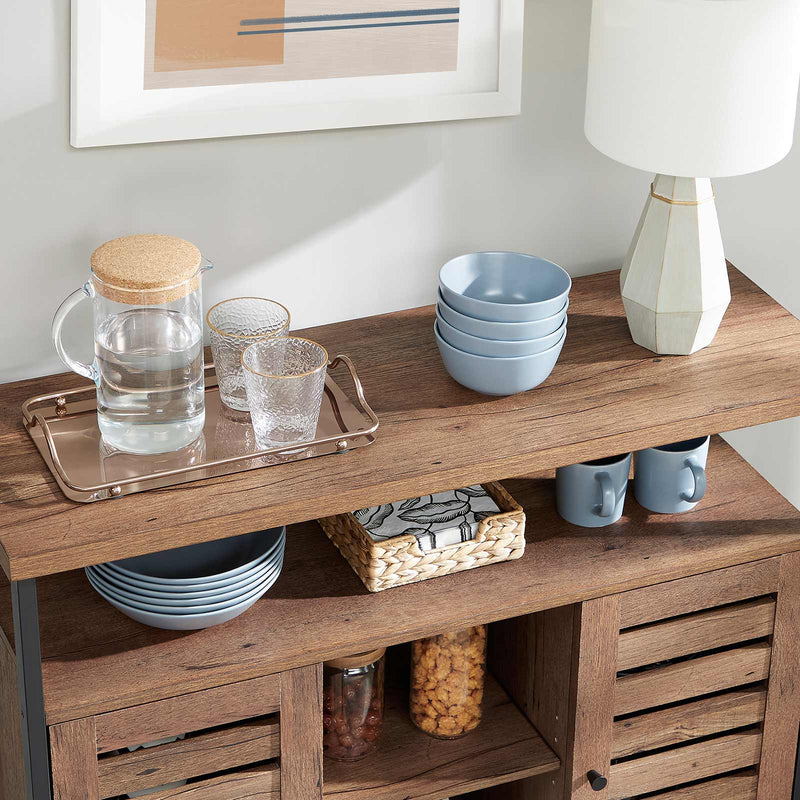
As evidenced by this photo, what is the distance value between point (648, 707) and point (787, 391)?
1.71 feet

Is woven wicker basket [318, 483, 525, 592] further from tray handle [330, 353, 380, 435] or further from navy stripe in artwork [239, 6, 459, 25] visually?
navy stripe in artwork [239, 6, 459, 25]

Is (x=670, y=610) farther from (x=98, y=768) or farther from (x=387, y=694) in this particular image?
(x=98, y=768)

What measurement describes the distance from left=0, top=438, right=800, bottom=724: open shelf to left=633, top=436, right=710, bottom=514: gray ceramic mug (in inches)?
0.9

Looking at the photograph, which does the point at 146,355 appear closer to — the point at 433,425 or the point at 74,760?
the point at 433,425

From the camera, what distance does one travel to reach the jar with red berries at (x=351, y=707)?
68.7 inches

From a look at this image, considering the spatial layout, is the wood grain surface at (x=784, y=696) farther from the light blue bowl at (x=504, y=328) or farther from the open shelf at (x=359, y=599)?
the light blue bowl at (x=504, y=328)

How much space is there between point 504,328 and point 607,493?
1.04 feet

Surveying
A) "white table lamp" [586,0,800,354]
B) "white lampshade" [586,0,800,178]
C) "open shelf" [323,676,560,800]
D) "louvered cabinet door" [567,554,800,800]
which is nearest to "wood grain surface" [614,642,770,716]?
"louvered cabinet door" [567,554,800,800]

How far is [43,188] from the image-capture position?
1.60 meters

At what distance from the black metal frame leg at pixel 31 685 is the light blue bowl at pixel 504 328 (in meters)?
0.65

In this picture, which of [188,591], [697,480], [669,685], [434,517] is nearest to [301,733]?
[188,591]

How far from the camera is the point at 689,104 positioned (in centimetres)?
154

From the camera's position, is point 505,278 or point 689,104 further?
point 505,278

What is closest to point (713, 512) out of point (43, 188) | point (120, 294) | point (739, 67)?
point (739, 67)
